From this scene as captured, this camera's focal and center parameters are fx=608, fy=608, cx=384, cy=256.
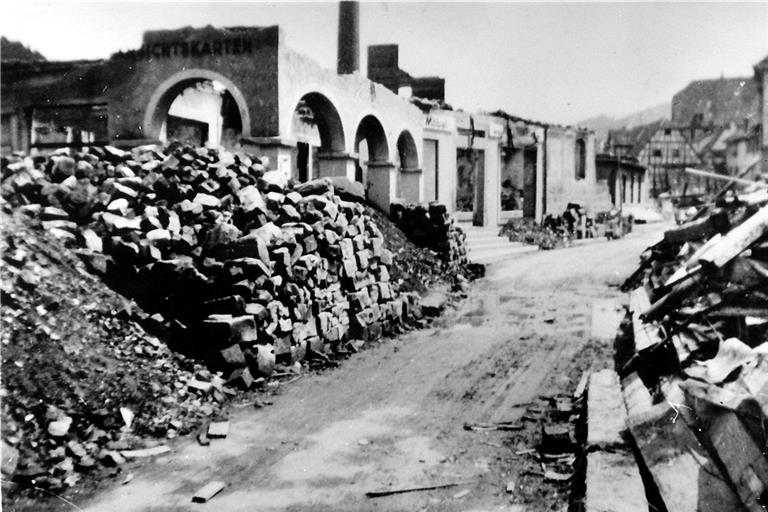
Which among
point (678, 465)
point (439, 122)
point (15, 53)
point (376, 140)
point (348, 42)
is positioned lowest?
point (678, 465)

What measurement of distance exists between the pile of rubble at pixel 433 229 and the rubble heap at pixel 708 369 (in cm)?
625

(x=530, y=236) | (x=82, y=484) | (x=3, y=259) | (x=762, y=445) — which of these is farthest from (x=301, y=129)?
(x=762, y=445)

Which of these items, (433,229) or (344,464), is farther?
(433,229)

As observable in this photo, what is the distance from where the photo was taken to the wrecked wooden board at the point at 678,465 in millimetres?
3619

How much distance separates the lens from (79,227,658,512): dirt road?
439 cm

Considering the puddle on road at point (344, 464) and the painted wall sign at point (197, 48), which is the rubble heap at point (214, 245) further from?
the painted wall sign at point (197, 48)

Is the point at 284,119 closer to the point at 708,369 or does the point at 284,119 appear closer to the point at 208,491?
the point at 208,491

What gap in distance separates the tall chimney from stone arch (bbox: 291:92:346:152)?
435 centimetres

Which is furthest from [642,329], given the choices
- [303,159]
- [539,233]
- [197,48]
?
[539,233]

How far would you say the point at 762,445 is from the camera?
3574 millimetres

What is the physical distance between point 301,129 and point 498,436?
16.6 meters

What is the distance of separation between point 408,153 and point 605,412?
48.2ft

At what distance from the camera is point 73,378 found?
532cm

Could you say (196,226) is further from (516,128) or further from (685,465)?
(516,128)
